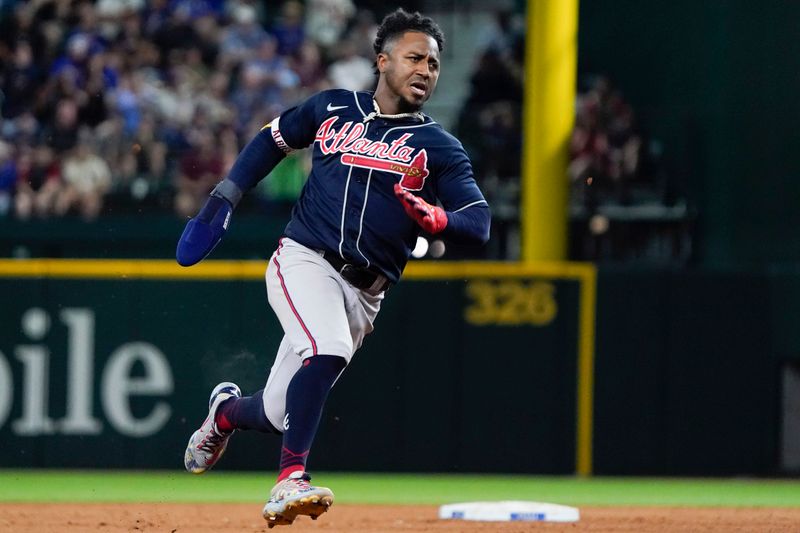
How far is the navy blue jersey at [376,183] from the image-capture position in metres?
5.78

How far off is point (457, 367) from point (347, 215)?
14.0ft

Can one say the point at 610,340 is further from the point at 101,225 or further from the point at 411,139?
the point at 411,139

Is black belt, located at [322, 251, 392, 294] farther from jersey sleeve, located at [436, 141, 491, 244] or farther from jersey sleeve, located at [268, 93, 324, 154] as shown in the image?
jersey sleeve, located at [268, 93, 324, 154]

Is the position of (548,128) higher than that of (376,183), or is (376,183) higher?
(548,128)

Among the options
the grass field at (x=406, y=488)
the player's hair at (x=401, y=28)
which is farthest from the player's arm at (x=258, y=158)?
the grass field at (x=406, y=488)

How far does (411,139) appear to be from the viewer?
585 cm

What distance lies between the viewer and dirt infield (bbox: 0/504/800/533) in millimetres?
6906

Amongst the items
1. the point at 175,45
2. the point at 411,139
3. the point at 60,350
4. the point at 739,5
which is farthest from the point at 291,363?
the point at 175,45

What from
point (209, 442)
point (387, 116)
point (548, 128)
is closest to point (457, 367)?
point (548, 128)

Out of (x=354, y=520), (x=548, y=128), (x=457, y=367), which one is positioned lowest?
(x=354, y=520)

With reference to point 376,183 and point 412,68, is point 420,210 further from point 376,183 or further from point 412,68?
point 412,68

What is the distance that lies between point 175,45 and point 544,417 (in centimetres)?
535

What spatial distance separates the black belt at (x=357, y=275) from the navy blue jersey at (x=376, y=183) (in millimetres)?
37

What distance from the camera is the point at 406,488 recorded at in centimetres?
938
